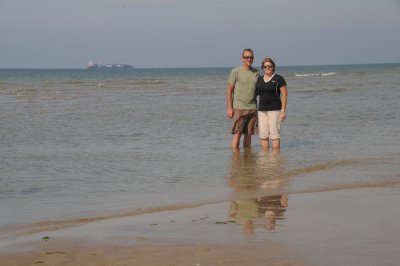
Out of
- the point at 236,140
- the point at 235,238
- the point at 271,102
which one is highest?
the point at 271,102

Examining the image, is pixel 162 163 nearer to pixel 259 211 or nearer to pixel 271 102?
pixel 271 102

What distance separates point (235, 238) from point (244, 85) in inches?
223

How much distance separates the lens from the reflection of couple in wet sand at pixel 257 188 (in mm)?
5480

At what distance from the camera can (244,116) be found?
10375 millimetres

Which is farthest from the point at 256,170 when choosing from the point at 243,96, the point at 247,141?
the point at 247,141

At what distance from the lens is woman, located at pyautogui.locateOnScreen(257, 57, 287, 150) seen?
997 cm

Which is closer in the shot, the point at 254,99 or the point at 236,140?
Answer: the point at 254,99

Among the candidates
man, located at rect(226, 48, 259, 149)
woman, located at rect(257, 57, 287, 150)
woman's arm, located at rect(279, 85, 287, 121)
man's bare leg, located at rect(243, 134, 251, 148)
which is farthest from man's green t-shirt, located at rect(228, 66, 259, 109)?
man's bare leg, located at rect(243, 134, 251, 148)

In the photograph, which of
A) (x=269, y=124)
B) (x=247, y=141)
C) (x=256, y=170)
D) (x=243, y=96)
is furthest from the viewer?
(x=247, y=141)

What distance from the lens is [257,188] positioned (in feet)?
23.5

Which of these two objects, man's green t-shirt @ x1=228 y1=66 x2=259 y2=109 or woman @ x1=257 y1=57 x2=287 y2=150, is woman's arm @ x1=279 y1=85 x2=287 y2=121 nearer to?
woman @ x1=257 y1=57 x2=287 y2=150

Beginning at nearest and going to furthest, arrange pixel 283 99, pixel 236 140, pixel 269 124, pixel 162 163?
pixel 162 163 → pixel 283 99 → pixel 269 124 → pixel 236 140

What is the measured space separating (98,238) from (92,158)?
490 centimetres

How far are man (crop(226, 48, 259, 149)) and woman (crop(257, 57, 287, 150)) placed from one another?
147mm
